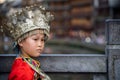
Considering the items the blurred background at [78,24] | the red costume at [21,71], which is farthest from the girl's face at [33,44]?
the blurred background at [78,24]

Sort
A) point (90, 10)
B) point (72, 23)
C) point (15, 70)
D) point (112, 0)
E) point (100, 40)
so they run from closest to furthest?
1. point (15, 70)
2. point (112, 0)
3. point (100, 40)
4. point (90, 10)
5. point (72, 23)

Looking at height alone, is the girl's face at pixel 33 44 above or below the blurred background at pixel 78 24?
above

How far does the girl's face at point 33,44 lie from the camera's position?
3.58 meters

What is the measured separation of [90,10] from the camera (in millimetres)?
24000

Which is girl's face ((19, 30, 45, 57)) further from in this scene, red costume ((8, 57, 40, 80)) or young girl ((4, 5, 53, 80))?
red costume ((8, 57, 40, 80))

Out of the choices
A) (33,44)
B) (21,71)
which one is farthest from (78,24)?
(21,71)

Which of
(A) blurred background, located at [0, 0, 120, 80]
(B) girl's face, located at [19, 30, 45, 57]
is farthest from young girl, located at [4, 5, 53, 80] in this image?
(A) blurred background, located at [0, 0, 120, 80]

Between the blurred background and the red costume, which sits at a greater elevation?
the red costume

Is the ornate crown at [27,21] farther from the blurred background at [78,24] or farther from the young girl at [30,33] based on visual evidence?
the blurred background at [78,24]

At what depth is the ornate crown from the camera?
3.55 meters

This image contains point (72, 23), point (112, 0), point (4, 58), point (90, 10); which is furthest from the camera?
point (72, 23)

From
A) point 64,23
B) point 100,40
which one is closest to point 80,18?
point 64,23

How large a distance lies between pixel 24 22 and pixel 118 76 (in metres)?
1.06

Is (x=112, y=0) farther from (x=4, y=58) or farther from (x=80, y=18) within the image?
(x=80, y=18)
